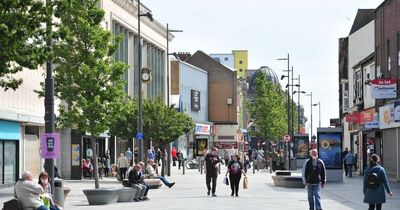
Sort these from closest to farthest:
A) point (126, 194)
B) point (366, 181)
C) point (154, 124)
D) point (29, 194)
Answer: point (29, 194)
point (366, 181)
point (126, 194)
point (154, 124)

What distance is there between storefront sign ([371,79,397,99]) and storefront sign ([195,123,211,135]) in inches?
2400

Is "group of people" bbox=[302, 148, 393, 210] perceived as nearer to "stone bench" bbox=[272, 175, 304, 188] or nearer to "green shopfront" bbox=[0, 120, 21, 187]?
"stone bench" bbox=[272, 175, 304, 188]

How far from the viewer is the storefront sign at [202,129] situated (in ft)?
333

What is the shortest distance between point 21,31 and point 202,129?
89.5 m

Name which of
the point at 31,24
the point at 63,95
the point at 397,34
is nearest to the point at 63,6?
the point at 31,24

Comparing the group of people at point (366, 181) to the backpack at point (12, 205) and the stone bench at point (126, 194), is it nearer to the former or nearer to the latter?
the stone bench at point (126, 194)

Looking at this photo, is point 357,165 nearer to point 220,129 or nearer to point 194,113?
point 194,113

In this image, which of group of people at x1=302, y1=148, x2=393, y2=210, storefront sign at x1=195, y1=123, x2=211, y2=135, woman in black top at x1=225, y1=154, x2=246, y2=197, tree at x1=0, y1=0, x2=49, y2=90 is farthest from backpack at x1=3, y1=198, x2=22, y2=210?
storefront sign at x1=195, y1=123, x2=211, y2=135

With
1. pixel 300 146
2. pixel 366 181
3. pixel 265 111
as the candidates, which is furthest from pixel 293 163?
pixel 366 181

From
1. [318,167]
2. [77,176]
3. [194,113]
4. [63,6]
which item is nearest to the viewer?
[63,6]

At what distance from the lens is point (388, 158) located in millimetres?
43031

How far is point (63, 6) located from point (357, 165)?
42597 mm

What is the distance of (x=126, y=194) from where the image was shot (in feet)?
89.5

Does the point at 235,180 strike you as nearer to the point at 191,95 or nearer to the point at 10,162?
the point at 10,162
